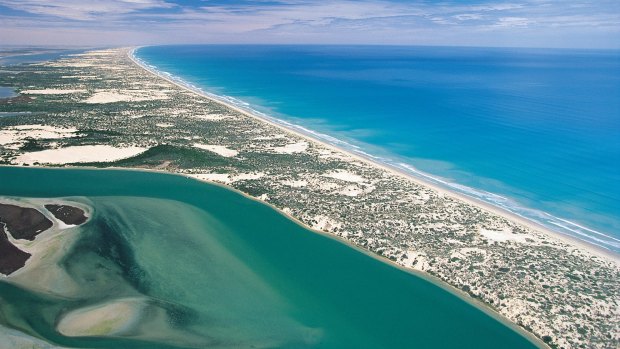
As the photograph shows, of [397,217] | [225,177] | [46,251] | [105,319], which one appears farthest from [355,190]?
[46,251]

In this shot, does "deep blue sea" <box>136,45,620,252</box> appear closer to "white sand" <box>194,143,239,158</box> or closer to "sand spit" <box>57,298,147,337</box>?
"white sand" <box>194,143,239,158</box>

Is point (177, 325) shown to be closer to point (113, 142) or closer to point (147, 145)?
point (147, 145)

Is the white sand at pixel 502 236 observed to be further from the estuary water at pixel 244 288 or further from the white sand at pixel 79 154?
the white sand at pixel 79 154

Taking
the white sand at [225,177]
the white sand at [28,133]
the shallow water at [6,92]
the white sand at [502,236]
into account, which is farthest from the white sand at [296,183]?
the shallow water at [6,92]

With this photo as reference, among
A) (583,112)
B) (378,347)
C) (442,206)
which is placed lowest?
(378,347)

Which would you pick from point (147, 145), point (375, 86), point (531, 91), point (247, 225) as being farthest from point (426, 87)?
point (247, 225)
